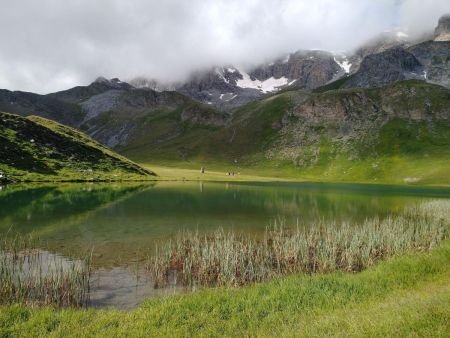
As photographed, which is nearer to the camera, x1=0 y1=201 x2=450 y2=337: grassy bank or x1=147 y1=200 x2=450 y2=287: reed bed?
x1=0 y1=201 x2=450 y2=337: grassy bank

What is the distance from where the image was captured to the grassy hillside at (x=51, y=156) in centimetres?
10100

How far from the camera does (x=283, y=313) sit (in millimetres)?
14875

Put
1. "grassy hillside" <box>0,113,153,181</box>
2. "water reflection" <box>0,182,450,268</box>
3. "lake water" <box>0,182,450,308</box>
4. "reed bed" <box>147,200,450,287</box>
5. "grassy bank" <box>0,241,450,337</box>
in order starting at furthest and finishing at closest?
"grassy hillside" <box>0,113,153,181</box> < "water reflection" <box>0,182,450,268</box> < "lake water" <box>0,182,450,308</box> < "reed bed" <box>147,200,450,287</box> < "grassy bank" <box>0,241,450,337</box>

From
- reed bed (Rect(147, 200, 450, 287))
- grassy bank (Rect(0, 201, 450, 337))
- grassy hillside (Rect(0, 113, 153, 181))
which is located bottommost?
reed bed (Rect(147, 200, 450, 287))

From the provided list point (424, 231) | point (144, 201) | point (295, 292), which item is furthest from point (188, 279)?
point (144, 201)

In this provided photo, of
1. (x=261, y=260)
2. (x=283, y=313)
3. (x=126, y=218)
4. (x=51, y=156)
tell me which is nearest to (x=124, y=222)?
(x=126, y=218)

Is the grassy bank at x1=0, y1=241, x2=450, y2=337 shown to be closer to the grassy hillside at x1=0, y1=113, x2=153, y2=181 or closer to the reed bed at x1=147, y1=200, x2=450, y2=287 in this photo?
the reed bed at x1=147, y1=200, x2=450, y2=287

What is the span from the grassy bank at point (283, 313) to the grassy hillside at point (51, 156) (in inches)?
3525

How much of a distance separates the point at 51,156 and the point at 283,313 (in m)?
119

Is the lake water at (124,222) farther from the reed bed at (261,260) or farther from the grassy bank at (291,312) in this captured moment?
the grassy bank at (291,312)

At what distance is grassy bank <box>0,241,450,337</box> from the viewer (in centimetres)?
1183

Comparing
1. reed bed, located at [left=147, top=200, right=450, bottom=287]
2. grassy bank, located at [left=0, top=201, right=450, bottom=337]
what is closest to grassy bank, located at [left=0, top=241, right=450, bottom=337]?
grassy bank, located at [left=0, top=201, right=450, bottom=337]

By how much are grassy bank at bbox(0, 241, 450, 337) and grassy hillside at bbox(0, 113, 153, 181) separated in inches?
3525

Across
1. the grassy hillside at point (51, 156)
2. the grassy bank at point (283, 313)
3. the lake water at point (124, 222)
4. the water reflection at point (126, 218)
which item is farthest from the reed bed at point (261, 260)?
the grassy hillside at point (51, 156)
